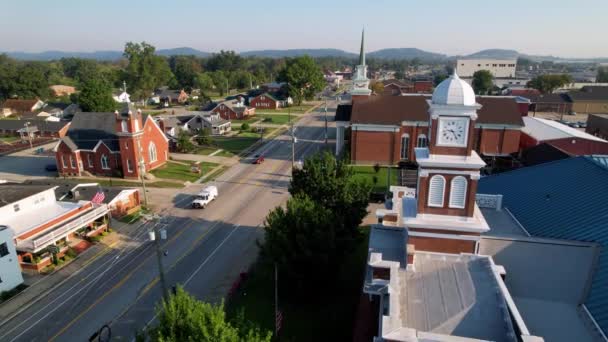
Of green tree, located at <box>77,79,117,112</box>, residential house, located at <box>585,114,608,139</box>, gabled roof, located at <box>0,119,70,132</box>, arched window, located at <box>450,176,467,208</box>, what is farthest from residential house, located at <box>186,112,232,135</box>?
residential house, located at <box>585,114,608,139</box>

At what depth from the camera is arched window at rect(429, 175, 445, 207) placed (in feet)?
58.3

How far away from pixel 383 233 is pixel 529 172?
11.5 meters

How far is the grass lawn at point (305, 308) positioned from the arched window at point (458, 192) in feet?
28.4

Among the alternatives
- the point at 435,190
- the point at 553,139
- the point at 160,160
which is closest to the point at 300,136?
the point at 160,160

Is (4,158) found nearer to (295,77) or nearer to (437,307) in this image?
(437,307)

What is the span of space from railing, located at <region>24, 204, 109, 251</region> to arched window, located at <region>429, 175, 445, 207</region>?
25.0 meters

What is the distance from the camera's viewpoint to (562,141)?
47969mm

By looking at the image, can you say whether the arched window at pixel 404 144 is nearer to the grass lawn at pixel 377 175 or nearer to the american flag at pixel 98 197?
the grass lawn at pixel 377 175

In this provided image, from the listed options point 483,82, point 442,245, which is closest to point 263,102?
point 483,82

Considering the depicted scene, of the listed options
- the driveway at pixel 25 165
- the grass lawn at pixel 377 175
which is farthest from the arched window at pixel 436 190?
the driveway at pixel 25 165

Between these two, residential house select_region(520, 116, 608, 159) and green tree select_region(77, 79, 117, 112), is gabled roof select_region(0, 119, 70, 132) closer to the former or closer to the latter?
green tree select_region(77, 79, 117, 112)

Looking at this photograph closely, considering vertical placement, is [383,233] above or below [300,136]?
above

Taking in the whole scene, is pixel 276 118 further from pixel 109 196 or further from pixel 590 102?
pixel 590 102

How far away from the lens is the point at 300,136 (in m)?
73.5
